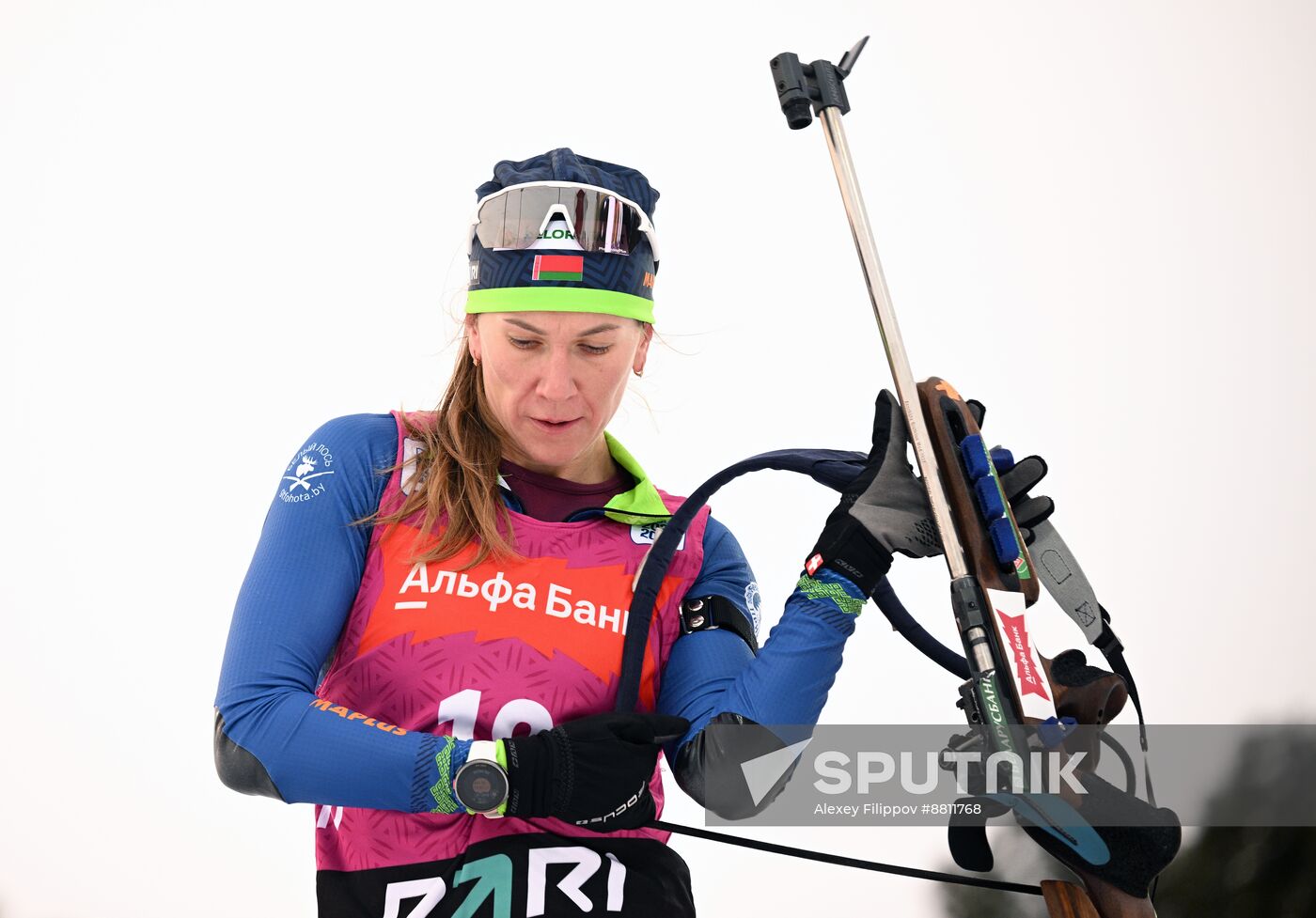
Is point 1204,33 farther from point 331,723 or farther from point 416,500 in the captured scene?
point 331,723

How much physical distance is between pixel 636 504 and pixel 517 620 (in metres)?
0.26

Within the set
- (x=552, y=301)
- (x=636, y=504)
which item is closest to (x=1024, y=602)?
(x=636, y=504)

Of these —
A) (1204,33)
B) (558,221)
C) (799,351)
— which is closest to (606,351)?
(558,221)

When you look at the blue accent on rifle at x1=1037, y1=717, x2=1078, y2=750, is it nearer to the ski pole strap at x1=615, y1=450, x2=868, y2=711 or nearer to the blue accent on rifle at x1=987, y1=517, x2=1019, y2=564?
the blue accent on rifle at x1=987, y1=517, x2=1019, y2=564

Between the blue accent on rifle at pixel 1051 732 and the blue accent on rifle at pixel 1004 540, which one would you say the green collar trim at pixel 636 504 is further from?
the blue accent on rifle at pixel 1051 732

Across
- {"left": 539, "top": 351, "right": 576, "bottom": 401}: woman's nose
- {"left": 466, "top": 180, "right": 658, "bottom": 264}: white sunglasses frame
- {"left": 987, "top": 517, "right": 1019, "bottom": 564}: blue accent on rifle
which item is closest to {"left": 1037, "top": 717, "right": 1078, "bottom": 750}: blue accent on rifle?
{"left": 987, "top": 517, "right": 1019, "bottom": 564}: blue accent on rifle

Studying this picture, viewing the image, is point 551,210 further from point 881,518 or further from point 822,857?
point 822,857

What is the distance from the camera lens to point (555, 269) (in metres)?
1.60

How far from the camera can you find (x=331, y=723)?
4.53 feet

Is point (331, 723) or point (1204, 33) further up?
point (1204, 33)

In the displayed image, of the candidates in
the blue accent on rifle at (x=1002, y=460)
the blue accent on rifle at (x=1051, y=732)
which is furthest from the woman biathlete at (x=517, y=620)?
the blue accent on rifle at (x=1051, y=732)

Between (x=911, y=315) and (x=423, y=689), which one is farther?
(x=911, y=315)

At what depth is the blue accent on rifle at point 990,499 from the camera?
1.39m

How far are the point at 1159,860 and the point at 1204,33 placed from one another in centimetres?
291
